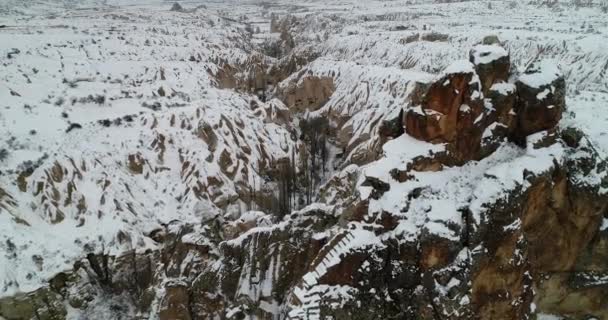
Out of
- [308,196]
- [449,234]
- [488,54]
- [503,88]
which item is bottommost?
[308,196]

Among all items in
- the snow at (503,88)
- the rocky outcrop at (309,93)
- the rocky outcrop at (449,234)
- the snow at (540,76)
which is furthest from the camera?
the rocky outcrop at (309,93)

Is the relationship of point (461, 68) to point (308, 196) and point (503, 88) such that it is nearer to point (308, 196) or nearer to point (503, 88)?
point (503, 88)

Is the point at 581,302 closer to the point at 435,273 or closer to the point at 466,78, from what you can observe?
the point at 435,273

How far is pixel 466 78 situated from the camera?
17.7 metres

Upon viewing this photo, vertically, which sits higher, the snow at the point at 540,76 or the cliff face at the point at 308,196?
the snow at the point at 540,76

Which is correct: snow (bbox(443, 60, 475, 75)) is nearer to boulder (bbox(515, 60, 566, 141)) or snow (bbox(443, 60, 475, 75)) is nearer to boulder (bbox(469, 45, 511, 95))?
boulder (bbox(469, 45, 511, 95))

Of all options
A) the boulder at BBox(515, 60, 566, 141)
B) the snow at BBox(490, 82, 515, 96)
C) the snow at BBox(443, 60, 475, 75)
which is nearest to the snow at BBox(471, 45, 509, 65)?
the snow at BBox(490, 82, 515, 96)

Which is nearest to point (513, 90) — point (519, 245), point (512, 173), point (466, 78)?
point (466, 78)

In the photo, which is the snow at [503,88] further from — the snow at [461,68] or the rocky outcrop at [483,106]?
the snow at [461,68]

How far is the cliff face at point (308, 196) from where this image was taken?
1684cm

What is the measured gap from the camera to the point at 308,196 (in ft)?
145

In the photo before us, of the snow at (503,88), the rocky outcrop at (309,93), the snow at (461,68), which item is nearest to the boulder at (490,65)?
the snow at (503,88)

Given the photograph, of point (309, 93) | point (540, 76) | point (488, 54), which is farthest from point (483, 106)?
point (309, 93)

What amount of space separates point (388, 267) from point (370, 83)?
47.5 meters
